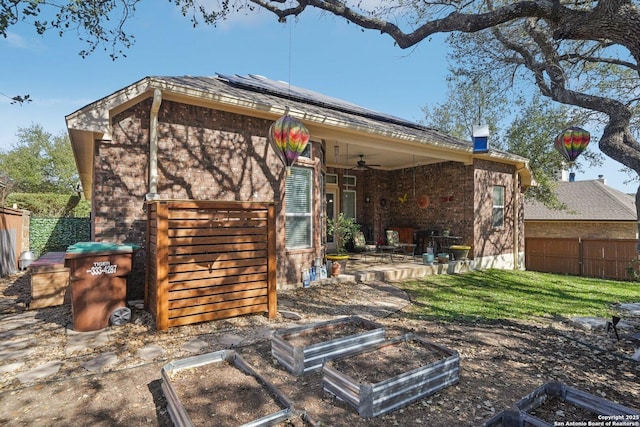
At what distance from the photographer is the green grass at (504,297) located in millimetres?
5520

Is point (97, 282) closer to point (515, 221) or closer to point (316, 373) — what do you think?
point (316, 373)

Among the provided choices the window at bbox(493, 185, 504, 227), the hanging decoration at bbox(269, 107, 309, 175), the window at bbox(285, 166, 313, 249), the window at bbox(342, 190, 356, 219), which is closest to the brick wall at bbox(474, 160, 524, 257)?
the window at bbox(493, 185, 504, 227)

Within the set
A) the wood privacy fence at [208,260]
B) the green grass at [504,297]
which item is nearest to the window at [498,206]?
the green grass at [504,297]

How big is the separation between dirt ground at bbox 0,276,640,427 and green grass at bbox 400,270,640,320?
0.51 meters

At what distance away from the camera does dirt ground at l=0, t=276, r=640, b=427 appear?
2.47 meters

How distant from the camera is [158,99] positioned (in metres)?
4.98

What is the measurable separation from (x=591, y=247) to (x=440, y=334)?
12.0 metres

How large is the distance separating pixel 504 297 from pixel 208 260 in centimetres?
599

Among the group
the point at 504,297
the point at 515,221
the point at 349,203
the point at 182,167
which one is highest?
the point at 182,167

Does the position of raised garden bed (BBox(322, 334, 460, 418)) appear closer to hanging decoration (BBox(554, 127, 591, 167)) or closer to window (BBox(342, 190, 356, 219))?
hanging decoration (BBox(554, 127, 591, 167))

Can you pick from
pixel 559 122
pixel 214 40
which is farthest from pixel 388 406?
pixel 559 122

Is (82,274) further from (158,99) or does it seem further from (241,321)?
(158,99)

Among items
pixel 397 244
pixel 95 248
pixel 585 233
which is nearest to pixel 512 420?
pixel 95 248

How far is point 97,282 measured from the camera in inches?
164
